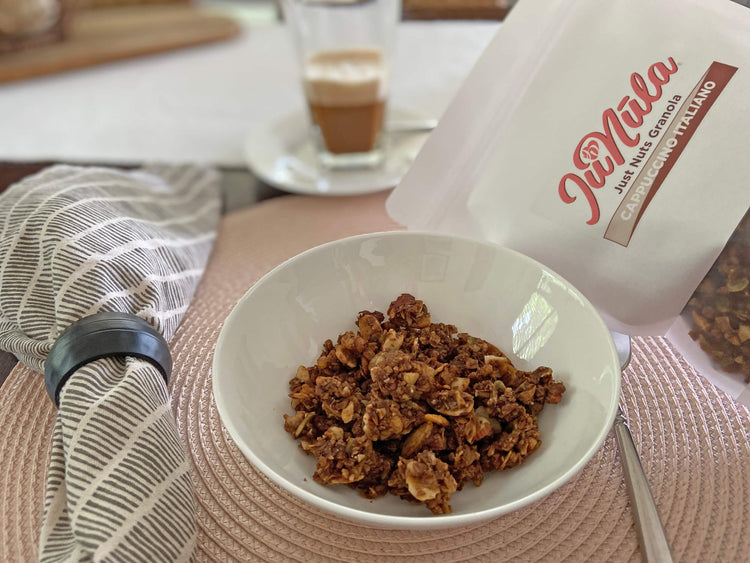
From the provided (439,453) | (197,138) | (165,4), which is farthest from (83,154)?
(439,453)

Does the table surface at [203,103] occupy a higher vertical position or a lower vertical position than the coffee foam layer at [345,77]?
lower

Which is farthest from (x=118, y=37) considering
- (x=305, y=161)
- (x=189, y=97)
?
(x=305, y=161)

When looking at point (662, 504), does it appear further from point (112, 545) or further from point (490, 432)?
point (112, 545)

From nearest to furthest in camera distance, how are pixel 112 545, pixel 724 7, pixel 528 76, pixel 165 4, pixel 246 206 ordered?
pixel 112 545 < pixel 724 7 < pixel 528 76 < pixel 246 206 < pixel 165 4

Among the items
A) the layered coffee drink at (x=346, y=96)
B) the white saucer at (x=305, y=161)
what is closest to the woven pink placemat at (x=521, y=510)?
the white saucer at (x=305, y=161)

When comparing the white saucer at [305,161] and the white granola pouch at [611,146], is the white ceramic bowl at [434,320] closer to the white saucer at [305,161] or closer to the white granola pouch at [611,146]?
the white granola pouch at [611,146]

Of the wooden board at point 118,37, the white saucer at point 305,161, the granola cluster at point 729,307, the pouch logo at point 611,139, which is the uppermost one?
the pouch logo at point 611,139
